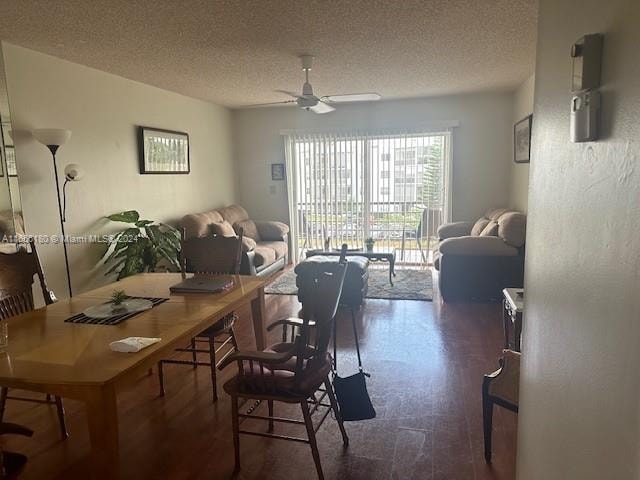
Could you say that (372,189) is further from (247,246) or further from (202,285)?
(202,285)

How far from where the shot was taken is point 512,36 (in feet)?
11.3

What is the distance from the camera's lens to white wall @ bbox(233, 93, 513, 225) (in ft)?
20.3

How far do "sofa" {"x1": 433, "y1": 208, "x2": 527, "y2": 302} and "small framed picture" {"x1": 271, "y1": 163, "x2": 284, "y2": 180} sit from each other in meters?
3.28

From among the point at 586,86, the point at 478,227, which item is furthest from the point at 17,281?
the point at 478,227

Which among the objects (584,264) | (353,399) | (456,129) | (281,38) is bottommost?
(353,399)

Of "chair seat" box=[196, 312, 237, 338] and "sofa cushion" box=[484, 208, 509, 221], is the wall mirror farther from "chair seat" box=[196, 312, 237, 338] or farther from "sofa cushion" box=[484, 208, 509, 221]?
"sofa cushion" box=[484, 208, 509, 221]

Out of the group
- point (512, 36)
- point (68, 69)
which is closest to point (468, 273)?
point (512, 36)

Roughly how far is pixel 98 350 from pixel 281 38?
264 cm

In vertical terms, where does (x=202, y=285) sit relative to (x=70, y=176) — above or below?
below

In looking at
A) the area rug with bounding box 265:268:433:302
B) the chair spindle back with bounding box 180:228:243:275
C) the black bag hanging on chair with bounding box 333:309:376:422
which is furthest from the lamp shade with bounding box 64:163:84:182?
the black bag hanging on chair with bounding box 333:309:376:422

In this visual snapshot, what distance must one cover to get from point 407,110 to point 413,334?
3.81m

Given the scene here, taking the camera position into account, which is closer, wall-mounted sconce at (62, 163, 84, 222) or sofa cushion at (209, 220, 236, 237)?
wall-mounted sconce at (62, 163, 84, 222)

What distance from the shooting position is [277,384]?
1960 mm

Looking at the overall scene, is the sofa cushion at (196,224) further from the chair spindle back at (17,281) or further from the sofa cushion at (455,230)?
the sofa cushion at (455,230)
